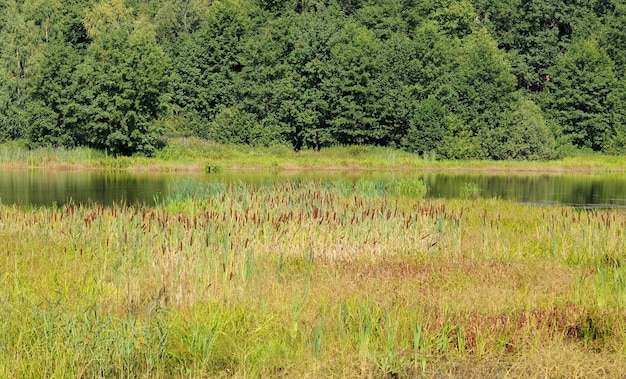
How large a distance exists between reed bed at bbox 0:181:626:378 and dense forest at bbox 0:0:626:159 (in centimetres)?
5112

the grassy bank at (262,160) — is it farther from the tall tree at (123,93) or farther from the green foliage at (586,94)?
the green foliage at (586,94)

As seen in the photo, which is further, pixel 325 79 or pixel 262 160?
pixel 325 79

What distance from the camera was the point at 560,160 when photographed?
67.8 metres

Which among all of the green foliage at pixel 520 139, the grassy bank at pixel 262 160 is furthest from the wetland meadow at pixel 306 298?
the green foliage at pixel 520 139

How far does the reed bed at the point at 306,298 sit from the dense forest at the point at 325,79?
51.1 meters

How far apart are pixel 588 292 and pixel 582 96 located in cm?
6978

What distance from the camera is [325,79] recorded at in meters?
74.1

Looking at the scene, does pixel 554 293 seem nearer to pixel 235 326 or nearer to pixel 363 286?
pixel 363 286


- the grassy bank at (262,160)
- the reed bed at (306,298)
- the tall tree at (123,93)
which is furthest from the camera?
the tall tree at (123,93)

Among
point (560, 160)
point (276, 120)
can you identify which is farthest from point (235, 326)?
point (276, 120)

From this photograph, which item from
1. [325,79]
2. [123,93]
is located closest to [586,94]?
[325,79]

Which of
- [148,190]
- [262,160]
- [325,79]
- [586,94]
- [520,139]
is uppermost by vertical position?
[325,79]

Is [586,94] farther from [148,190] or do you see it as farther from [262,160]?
[148,190]

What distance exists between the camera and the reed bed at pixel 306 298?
8.43 metres
